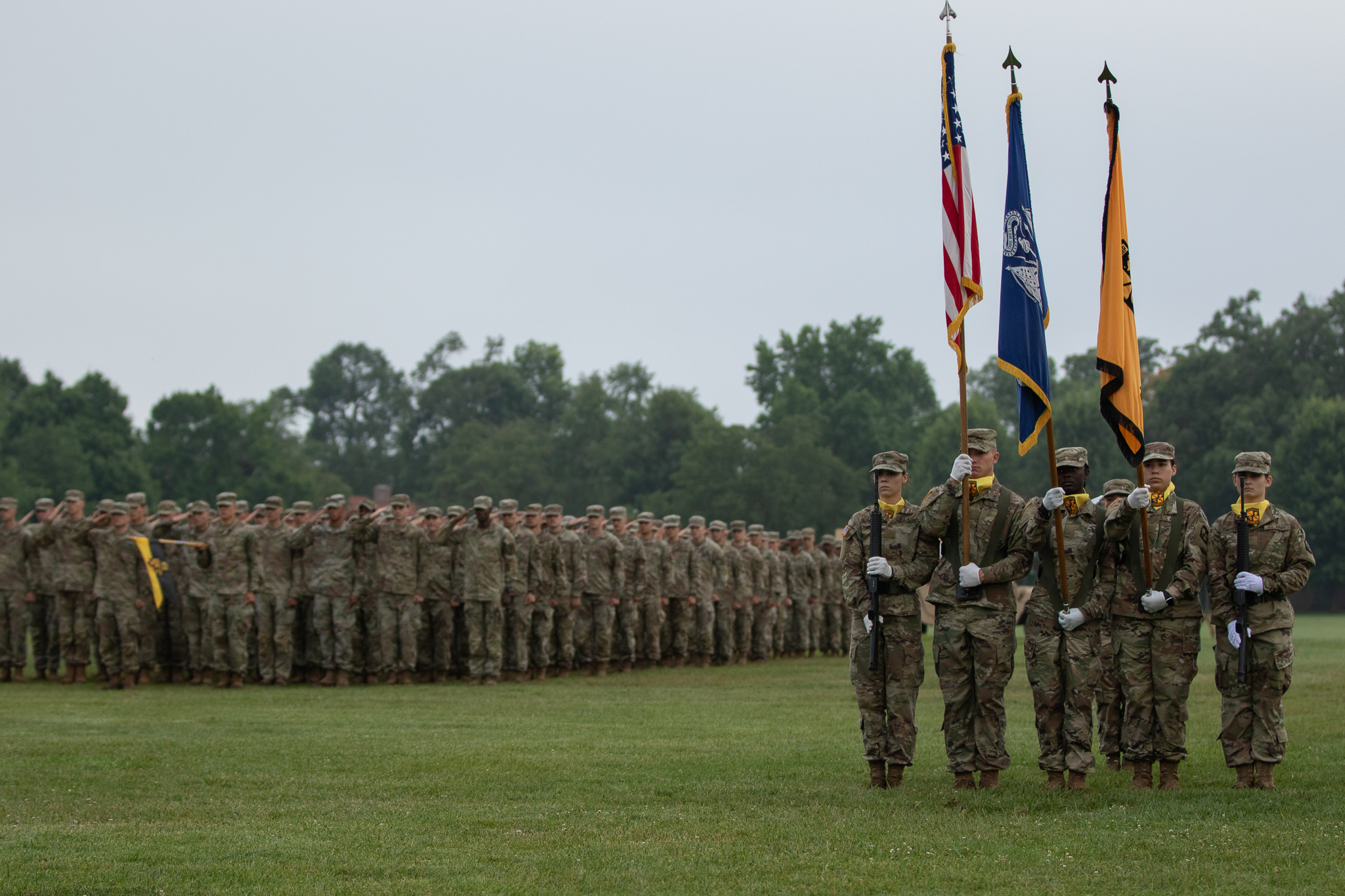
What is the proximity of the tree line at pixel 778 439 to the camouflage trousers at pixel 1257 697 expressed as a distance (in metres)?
37.9

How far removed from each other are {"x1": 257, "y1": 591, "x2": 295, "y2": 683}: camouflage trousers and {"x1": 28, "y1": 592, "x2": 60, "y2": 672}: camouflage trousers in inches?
123

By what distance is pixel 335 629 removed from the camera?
17.8 metres

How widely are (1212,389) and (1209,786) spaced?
6335cm

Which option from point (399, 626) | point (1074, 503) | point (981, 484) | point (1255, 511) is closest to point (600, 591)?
point (399, 626)

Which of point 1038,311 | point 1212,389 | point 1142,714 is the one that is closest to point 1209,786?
point 1142,714

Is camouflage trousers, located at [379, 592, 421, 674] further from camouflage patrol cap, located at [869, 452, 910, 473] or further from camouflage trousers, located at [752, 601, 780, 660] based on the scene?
camouflage patrol cap, located at [869, 452, 910, 473]

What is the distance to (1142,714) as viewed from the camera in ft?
30.1

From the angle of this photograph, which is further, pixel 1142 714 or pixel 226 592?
pixel 226 592

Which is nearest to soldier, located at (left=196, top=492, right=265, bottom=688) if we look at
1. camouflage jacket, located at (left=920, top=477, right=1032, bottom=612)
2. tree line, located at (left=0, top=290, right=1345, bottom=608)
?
camouflage jacket, located at (left=920, top=477, right=1032, bottom=612)

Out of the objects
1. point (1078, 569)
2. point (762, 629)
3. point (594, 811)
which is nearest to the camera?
point (594, 811)

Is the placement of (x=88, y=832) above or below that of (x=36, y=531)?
below

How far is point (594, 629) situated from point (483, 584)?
282cm

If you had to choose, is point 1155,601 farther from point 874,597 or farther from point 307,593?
point 307,593

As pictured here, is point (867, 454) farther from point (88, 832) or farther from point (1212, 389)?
point (88, 832)
